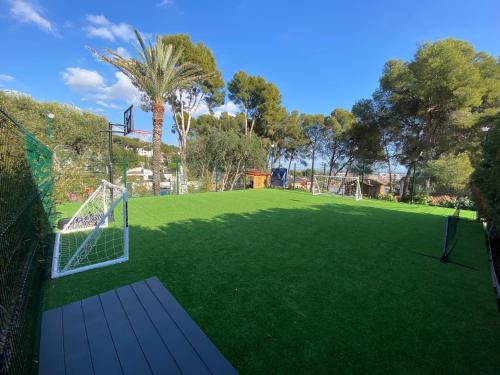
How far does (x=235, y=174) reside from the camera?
17.3 metres

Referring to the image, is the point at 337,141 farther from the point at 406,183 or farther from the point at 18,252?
the point at 18,252

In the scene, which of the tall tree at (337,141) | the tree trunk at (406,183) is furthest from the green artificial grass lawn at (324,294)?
the tall tree at (337,141)

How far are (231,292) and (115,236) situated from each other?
11.4 ft

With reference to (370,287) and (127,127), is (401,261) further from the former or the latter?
(127,127)

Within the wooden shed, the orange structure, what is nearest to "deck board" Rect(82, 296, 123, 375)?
the orange structure

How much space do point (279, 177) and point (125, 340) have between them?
16664 mm

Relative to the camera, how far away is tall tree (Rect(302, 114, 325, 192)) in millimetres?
22377

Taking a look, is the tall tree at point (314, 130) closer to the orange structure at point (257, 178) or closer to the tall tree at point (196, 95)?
the orange structure at point (257, 178)

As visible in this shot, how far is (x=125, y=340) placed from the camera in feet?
6.16

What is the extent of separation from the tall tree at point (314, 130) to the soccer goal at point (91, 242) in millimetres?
20133

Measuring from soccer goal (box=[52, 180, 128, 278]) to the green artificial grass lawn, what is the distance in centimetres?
22

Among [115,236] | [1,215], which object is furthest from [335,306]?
[115,236]

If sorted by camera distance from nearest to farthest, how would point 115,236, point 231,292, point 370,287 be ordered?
point 231,292 → point 370,287 → point 115,236

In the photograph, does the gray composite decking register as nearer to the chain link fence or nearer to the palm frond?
the chain link fence
